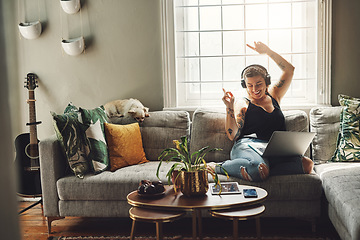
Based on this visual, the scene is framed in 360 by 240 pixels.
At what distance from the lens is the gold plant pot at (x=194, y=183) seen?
2.33 meters

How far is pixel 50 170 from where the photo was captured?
3.08 metres

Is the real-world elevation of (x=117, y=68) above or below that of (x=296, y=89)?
above

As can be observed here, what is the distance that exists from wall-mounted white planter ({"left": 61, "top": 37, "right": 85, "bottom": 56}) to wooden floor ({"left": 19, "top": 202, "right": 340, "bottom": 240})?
1576mm

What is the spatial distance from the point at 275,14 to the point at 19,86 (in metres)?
2.62

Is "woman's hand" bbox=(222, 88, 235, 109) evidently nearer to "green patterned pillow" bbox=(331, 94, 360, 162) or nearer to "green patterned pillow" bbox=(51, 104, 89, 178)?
"green patterned pillow" bbox=(331, 94, 360, 162)

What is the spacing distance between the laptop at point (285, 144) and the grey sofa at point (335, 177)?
0.28 meters

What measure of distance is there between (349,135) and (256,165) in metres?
0.91

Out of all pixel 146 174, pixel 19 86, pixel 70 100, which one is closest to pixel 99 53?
pixel 70 100

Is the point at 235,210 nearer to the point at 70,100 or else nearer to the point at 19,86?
the point at 70,100

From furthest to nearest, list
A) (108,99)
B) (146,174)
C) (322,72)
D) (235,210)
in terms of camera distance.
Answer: (108,99), (322,72), (146,174), (235,210)

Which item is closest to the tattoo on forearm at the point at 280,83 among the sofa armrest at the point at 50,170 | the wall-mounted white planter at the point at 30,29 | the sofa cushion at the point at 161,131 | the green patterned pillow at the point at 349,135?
the green patterned pillow at the point at 349,135

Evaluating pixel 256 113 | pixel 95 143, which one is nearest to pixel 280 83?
pixel 256 113

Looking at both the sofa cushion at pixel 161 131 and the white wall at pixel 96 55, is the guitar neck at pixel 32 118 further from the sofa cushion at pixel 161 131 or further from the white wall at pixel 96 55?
the sofa cushion at pixel 161 131

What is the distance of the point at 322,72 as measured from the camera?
376 centimetres
